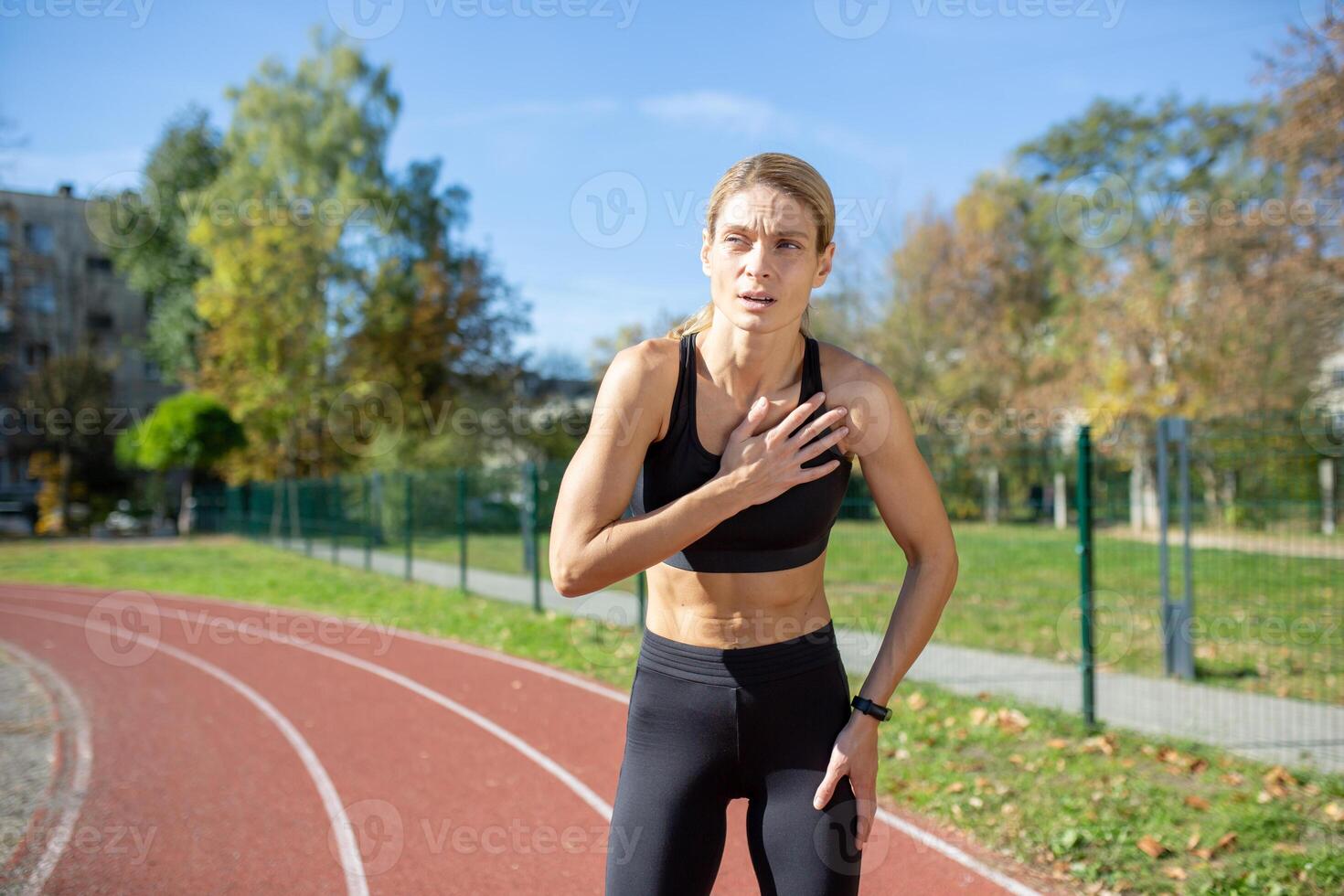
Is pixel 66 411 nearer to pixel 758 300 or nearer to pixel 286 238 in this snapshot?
pixel 286 238

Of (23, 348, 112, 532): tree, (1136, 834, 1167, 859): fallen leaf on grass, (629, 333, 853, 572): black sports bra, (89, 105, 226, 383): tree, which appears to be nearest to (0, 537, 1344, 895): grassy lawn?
(1136, 834, 1167, 859): fallen leaf on grass

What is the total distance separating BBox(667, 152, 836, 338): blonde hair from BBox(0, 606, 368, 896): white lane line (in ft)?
12.4

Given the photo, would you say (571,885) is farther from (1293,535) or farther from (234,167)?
(234,167)

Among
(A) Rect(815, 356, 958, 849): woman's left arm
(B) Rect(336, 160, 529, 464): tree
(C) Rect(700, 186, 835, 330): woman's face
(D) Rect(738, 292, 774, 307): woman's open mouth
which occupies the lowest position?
(A) Rect(815, 356, 958, 849): woman's left arm

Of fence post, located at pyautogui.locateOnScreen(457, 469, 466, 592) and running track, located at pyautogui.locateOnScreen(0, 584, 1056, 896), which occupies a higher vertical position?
fence post, located at pyautogui.locateOnScreen(457, 469, 466, 592)

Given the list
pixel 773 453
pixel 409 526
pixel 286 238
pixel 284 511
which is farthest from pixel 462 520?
pixel 286 238

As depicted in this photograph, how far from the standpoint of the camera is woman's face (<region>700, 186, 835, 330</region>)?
1.97 meters

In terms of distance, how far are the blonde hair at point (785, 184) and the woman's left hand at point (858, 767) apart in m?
0.97

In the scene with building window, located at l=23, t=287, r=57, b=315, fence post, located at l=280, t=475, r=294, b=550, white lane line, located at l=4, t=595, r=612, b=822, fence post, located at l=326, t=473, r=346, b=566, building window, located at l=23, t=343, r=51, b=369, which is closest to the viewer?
white lane line, located at l=4, t=595, r=612, b=822

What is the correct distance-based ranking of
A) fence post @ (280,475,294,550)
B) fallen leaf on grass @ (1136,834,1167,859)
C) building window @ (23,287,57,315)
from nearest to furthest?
fallen leaf on grass @ (1136,834,1167,859)
fence post @ (280,475,294,550)
building window @ (23,287,57,315)

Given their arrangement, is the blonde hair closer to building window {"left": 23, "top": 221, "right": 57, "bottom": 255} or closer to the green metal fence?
the green metal fence

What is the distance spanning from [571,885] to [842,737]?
2918mm

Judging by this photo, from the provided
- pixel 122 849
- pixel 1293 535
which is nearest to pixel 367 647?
pixel 122 849

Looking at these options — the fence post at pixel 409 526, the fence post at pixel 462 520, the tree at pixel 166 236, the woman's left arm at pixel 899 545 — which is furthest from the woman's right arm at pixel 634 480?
the tree at pixel 166 236
